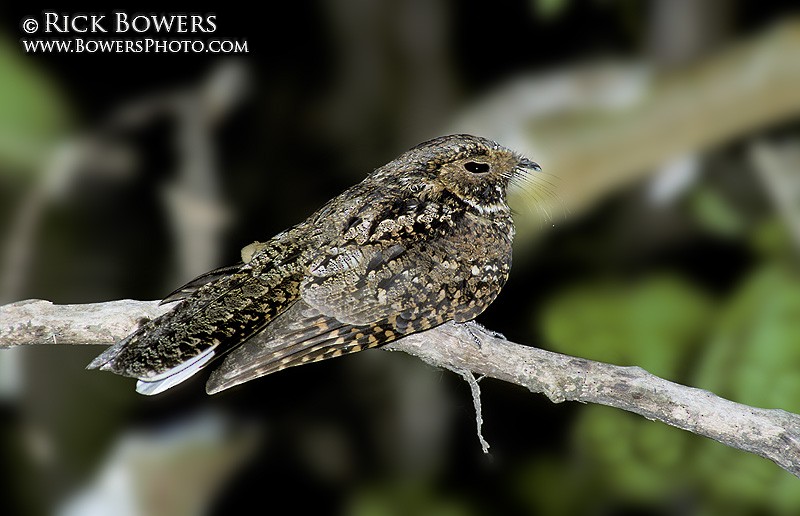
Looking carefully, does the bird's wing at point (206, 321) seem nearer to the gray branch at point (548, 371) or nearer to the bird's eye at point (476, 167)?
the gray branch at point (548, 371)

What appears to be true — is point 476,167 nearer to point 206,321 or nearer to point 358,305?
point 358,305

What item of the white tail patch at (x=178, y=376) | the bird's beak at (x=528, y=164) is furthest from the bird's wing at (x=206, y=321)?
the bird's beak at (x=528, y=164)

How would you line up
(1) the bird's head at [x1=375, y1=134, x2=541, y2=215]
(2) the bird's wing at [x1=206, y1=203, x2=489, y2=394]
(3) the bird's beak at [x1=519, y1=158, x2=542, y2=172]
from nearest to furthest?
(2) the bird's wing at [x1=206, y1=203, x2=489, y2=394] < (1) the bird's head at [x1=375, y1=134, x2=541, y2=215] < (3) the bird's beak at [x1=519, y1=158, x2=542, y2=172]

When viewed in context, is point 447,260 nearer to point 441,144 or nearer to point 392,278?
point 392,278

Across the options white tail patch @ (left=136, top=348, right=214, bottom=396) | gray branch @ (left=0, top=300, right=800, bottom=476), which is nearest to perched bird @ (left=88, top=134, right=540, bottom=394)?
Result: white tail patch @ (left=136, top=348, right=214, bottom=396)

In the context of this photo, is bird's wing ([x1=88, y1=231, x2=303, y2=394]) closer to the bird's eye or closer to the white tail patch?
the white tail patch

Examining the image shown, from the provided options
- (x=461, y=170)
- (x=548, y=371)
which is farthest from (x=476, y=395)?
(x=461, y=170)

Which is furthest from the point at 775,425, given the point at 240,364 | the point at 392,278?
the point at 240,364

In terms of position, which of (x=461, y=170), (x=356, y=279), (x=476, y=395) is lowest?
(x=476, y=395)
